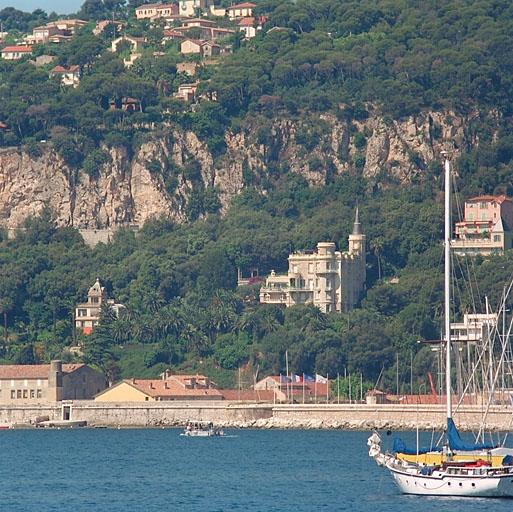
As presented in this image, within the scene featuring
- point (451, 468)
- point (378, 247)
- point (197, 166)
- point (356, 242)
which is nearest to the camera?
point (451, 468)

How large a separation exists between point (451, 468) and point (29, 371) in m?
66.7

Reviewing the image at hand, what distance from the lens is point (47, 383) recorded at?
12988 cm

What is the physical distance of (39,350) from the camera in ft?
459

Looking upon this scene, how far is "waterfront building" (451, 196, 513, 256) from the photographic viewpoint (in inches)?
5738

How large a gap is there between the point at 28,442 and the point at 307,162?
187 ft

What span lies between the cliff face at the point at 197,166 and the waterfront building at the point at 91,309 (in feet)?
53.4

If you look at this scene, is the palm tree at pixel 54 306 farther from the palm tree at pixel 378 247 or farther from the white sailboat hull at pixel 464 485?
the white sailboat hull at pixel 464 485

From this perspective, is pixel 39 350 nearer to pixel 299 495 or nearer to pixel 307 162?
pixel 307 162

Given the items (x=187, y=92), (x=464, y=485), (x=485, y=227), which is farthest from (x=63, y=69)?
(x=464, y=485)

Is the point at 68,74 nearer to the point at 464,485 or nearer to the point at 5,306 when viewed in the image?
the point at 5,306

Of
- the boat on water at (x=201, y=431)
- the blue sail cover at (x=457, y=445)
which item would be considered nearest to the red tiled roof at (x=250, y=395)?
the boat on water at (x=201, y=431)

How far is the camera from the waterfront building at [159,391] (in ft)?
414

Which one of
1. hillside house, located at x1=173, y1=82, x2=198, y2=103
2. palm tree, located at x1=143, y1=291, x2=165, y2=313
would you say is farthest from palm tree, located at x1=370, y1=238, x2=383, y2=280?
hillside house, located at x1=173, y1=82, x2=198, y2=103

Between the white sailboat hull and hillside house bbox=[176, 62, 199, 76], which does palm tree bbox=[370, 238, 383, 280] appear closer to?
hillside house bbox=[176, 62, 199, 76]
